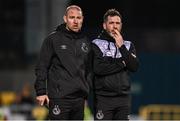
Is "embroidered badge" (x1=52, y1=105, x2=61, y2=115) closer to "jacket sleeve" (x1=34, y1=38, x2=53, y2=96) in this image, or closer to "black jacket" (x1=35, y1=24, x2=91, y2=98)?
"black jacket" (x1=35, y1=24, x2=91, y2=98)

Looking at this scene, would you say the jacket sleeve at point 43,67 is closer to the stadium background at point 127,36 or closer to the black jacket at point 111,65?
the black jacket at point 111,65

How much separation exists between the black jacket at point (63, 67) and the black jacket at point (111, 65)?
0.57ft

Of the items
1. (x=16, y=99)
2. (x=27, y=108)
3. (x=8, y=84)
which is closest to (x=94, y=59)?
(x=27, y=108)

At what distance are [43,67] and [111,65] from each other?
81cm

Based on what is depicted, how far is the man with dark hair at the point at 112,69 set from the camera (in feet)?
28.6

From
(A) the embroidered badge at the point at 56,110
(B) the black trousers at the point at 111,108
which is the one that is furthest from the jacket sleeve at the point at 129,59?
(A) the embroidered badge at the point at 56,110

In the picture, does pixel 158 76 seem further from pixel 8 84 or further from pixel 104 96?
pixel 104 96

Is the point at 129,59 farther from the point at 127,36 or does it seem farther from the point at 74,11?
the point at 127,36

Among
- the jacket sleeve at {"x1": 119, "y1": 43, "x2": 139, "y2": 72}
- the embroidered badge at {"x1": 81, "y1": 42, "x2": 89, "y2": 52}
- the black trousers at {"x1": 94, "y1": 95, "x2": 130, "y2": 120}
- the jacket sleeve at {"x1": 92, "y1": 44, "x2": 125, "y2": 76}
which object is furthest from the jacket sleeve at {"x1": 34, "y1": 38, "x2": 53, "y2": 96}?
the jacket sleeve at {"x1": 119, "y1": 43, "x2": 139, "y2": 72}

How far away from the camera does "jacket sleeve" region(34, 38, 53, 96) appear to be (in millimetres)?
8500

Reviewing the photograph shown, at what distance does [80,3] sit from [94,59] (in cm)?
1627

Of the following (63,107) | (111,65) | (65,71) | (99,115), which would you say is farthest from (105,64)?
(63,107)

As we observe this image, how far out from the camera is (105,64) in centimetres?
873

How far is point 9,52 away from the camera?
24.2 m
